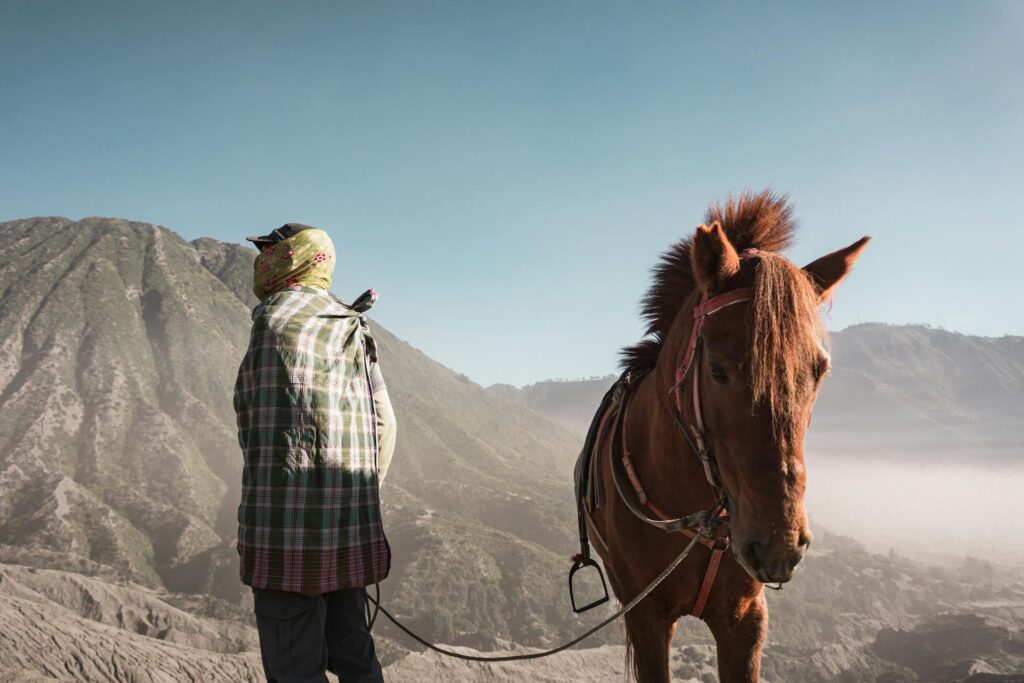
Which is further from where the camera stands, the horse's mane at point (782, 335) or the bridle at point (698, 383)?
the bridle at point (698, 383)

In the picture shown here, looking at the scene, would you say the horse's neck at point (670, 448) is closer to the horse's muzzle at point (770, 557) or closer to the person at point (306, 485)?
the horse's muzzle at point (770, 557)

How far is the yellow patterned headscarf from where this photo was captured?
2510 mm

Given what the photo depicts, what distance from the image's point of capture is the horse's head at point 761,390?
1.67m

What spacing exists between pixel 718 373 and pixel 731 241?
1021 millimetres

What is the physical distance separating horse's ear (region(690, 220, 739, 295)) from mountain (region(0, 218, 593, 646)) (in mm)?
28313

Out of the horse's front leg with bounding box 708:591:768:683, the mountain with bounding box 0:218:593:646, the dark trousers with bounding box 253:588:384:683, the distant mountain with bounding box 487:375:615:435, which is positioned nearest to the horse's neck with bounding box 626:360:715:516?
the horse's front leg with bounding box 708:591:768:683

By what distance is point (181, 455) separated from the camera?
43750mm

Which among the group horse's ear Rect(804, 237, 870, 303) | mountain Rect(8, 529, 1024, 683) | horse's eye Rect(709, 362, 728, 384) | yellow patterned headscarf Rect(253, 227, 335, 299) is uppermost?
horse's ear Rect(804, 237, 870, 303)

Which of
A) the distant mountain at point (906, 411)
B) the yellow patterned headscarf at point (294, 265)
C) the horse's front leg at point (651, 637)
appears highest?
the distant mountain at point (906, 411)

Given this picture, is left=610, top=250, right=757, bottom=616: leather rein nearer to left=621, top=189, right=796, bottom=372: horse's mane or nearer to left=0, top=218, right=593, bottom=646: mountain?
left=621, top=189, right=796, bottom=372: horse's mane

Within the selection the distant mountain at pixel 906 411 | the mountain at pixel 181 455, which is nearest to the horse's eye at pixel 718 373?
the mountain at pixel 181 455

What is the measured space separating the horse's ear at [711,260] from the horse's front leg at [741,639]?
152 centimetres

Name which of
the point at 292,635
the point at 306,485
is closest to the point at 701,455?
the point at 306,485

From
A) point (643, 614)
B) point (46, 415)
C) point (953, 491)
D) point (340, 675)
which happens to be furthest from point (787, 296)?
point (953, 491)
